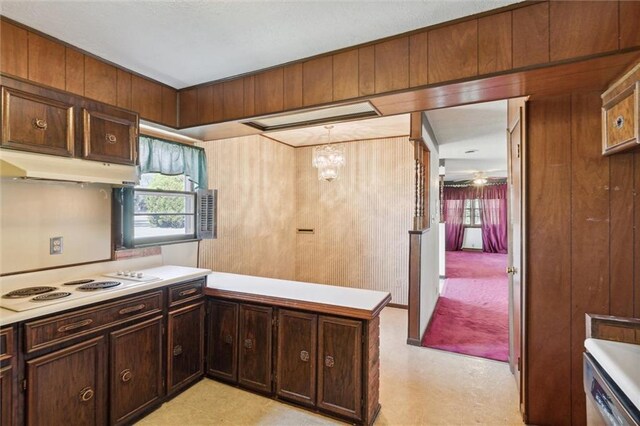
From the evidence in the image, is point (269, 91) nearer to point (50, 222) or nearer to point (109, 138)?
point (109, 138)

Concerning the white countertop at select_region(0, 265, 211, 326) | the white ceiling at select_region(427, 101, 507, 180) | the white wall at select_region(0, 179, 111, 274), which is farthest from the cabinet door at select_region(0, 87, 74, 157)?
the white ceiling at select_region(427, 101, 507, 180)

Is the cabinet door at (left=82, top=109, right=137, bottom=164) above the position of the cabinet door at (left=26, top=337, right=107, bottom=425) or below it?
above

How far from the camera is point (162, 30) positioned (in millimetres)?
1840

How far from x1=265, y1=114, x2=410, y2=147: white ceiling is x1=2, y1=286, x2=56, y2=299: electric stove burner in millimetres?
2739

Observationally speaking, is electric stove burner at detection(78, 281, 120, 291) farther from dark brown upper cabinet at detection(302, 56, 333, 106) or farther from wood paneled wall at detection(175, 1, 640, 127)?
dark brown upper cabinet at detection(302, 56, 333, 106)

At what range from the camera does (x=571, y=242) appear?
2.04 metres

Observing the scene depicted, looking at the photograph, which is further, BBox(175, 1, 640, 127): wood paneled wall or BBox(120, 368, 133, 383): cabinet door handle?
BBox(120, 368, 133, 383): cabinet door handle

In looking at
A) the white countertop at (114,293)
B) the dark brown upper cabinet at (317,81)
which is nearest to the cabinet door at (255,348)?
the white countertop at (114,293)

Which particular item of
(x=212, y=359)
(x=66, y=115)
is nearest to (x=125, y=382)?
(x=212, y=359)

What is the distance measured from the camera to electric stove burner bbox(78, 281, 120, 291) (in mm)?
2051

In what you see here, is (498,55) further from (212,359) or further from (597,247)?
(212,359)

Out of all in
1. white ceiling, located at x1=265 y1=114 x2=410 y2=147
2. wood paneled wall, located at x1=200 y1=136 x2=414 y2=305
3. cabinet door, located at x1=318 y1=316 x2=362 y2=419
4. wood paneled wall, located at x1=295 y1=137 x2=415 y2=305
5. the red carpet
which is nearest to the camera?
cabinet door, located at x1=318 y1=316 x2=362 y2=419

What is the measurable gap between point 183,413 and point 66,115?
215cm

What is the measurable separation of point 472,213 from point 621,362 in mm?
11083
